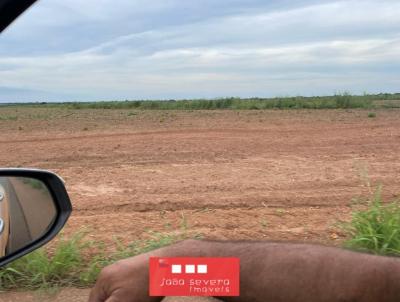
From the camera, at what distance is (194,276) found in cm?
239

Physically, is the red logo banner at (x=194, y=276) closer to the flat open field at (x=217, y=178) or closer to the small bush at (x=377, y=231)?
the small bush at (x=377, y=231)

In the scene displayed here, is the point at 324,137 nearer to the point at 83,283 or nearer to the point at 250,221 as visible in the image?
the point at 250,221

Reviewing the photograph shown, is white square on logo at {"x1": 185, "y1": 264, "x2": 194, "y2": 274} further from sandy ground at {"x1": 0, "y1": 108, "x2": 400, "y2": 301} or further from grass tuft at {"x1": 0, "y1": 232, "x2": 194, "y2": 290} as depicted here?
sandy ground at {"x1": 0, "y1": 108, "x2": 400, "y2": 301}

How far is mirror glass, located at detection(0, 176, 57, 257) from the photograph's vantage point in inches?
89.2

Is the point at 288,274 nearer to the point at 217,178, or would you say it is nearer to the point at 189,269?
the point at 189,269

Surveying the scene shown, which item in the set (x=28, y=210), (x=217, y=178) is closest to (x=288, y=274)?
(x=28, y=210)

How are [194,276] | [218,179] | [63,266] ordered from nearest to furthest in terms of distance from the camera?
[194,276] < [63,266] < [218,179]

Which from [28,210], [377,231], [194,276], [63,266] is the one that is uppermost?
[28,210]

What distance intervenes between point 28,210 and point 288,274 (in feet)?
3.82

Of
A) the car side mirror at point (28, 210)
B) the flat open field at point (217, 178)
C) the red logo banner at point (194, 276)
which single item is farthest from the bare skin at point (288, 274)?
the flat open field at point (217, 178)

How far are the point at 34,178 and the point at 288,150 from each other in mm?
12141

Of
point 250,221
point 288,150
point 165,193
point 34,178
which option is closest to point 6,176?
point 34,178

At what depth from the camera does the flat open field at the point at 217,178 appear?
6730 millimetres

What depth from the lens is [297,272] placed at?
2.39 m
